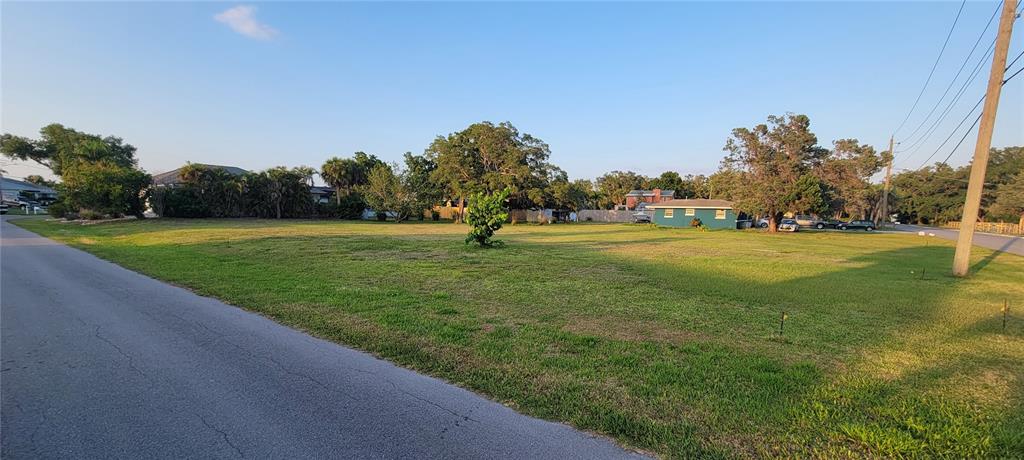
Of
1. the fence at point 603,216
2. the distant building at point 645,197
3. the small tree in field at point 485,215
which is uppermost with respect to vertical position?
the distant building at point 645,197

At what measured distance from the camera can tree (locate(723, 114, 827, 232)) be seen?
33.9 meters

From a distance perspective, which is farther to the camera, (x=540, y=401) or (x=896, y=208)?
(x=896, y=208)

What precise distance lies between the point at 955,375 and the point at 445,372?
16.1 ft

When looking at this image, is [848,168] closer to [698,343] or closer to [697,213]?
[697,213]

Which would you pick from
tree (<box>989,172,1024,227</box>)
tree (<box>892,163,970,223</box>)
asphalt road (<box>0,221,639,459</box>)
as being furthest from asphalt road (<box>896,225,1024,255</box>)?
tree (<box>892,163,970,223</box>)

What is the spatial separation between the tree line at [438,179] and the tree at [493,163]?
11 centimetres

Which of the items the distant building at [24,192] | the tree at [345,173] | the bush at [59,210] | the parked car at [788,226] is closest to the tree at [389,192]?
the tree at [345,173]

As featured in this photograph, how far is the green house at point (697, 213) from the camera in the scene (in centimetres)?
4156

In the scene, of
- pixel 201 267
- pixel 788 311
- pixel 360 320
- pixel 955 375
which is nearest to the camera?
pixel 955 375

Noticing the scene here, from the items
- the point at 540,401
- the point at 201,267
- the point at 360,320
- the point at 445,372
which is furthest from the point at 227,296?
the point at 540,401

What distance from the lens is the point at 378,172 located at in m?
40.5

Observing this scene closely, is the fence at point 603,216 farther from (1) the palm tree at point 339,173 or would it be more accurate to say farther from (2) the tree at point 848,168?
(1) the palm tree at point 339,173

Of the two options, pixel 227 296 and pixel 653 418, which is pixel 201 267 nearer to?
pixel 227 296

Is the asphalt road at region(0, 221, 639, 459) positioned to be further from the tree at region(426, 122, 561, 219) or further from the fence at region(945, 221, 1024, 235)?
the fence at region(945, 221, 1024, 235)
